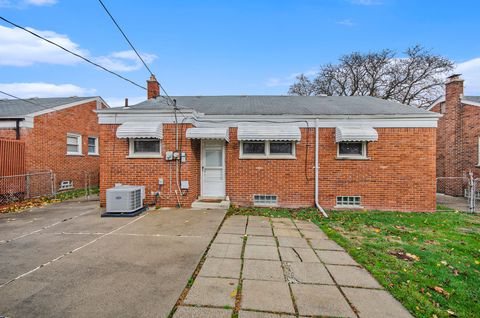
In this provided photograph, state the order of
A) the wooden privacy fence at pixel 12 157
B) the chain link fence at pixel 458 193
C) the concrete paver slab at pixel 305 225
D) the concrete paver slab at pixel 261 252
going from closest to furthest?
the concrete paver slab at pixel 261 252 → the concrete paver slab at pixel 305 225 → the wooden privacy fence at pixel 12 157 → the chain link fence at pixel 458 193

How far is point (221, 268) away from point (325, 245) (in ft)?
8.19

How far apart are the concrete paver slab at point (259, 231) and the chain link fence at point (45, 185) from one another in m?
8.04

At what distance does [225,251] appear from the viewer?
4539mm

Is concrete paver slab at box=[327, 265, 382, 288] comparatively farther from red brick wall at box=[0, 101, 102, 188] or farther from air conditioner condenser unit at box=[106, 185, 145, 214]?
red brick wall at box=[0, 101, 102, 188]

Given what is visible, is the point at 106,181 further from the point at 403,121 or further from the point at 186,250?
the point at 403,121

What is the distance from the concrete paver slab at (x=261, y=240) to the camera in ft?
16.6

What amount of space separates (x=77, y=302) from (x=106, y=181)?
6.19m

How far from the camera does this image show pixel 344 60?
2695 centimetres

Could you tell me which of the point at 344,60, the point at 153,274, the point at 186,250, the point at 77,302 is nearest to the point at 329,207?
the point at 186,250

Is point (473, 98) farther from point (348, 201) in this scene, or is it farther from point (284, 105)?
point (284, 105)

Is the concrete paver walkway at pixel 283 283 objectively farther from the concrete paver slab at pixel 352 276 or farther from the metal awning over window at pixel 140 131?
the metal awning over window at pixel 140 131

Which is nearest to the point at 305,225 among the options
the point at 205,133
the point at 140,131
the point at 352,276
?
the point at 352,276

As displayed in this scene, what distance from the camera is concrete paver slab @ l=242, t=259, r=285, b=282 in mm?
3541

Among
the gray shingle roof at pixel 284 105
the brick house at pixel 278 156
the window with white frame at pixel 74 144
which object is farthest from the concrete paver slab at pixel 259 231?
the window with white frame at pixel 74 144
